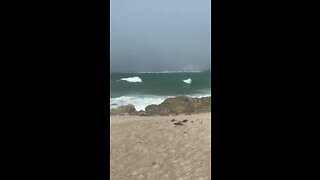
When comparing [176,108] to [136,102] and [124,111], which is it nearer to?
[124,111]

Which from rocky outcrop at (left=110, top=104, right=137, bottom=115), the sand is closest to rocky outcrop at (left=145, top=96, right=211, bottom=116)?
rocky outcrop at (left=110, top=104, right=137, bottom=115)

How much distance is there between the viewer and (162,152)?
5.24 m

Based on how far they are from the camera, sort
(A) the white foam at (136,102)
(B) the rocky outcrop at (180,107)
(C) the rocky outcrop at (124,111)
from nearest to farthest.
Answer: (B) the rocky outcrop at (180,107) → (C) the rocky outcrop at (124,111) → (A) the white foam at (136,102)

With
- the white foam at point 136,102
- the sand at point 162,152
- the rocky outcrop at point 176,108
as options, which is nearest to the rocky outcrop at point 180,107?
the rocky outcrop at point 176,108

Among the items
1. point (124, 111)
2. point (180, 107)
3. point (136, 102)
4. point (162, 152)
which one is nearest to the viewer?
point (162, 152)

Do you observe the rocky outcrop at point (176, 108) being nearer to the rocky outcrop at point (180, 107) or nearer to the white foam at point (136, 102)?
the rocky outcrop at point (180, 107)

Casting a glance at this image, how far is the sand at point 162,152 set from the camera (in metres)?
4.44

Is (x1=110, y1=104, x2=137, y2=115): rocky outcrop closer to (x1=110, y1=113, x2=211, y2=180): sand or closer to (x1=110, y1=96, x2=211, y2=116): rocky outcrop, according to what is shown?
(x1=110, y1=96, x2=211, y2=116): rocky outcrop

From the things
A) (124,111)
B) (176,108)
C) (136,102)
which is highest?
(176,108)

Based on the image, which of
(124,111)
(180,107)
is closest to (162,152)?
(180,107)
